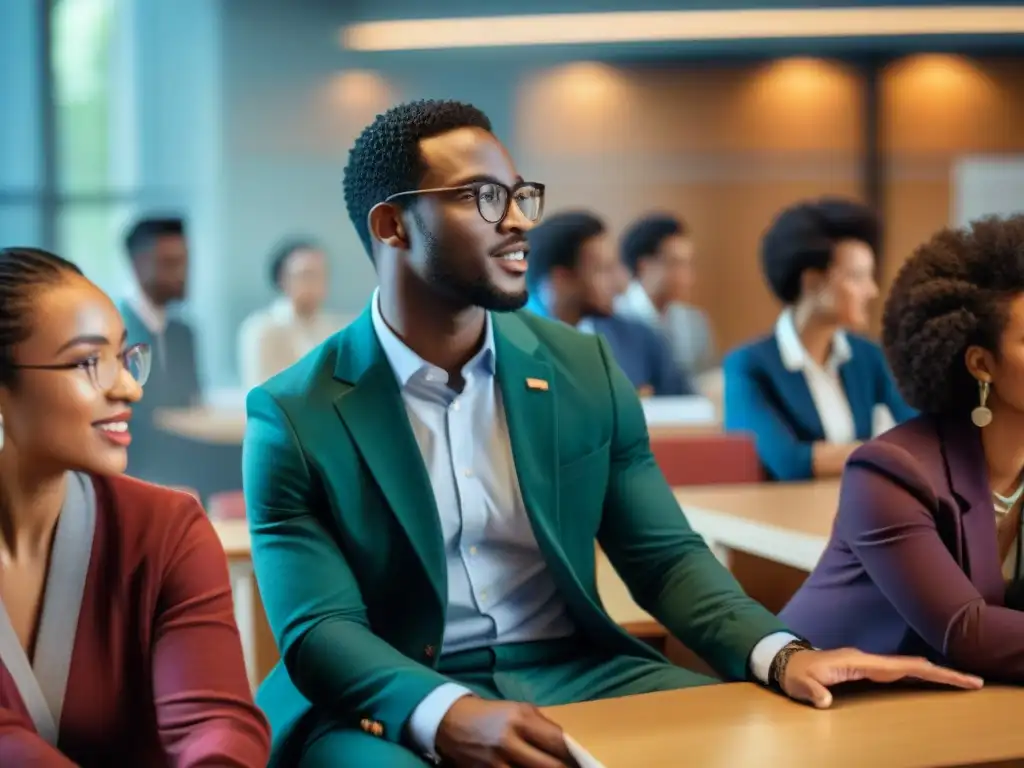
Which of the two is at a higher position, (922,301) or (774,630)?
(922,301)

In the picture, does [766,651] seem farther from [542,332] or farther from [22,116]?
[22,116]

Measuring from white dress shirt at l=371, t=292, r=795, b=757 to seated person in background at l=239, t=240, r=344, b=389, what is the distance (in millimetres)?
3951

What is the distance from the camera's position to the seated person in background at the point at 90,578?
1.38 m

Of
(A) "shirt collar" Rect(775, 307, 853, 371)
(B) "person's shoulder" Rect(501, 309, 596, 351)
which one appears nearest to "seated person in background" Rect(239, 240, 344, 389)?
(A) "shirt collar" Rect(775, 307, 853, 371)

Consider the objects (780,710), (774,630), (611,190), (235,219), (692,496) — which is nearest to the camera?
(780,710)

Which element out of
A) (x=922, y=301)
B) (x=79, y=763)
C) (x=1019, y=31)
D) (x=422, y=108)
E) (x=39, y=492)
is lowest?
(x=79, y=763)

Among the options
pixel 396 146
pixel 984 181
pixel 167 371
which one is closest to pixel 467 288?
pixel 396 146

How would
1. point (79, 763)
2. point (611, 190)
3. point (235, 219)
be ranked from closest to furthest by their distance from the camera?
point (79, 763) < point (235, 219) < point (611, 190)

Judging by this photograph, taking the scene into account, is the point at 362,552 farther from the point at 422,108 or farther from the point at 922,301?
the point at 922,301

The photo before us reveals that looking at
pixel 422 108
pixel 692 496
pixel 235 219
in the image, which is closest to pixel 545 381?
pixel 422 108

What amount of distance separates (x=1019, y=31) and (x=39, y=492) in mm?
7126

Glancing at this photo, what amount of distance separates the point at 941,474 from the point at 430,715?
2.58 ft

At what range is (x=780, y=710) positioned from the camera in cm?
151

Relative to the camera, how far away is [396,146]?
1.78m
